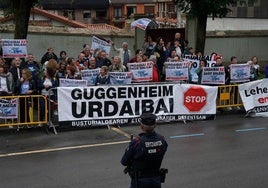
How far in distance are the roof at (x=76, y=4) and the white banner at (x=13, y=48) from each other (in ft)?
235

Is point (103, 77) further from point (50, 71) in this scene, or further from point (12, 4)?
point (12, 4)

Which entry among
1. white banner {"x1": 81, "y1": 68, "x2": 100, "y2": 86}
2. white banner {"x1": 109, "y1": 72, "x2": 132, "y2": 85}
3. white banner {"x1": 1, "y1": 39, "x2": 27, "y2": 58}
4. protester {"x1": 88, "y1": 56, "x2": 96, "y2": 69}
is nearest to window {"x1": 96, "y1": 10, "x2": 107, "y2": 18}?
white banner {"x1": 1, "y1": 39, "x2": 27, "y2": 58}

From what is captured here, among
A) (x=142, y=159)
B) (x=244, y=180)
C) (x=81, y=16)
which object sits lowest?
(x=244, y=180)

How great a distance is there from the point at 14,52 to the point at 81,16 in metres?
78.9

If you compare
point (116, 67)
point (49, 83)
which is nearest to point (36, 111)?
point (49, 83)

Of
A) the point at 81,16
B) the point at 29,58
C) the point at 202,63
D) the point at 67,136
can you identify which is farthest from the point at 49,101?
the point at 81,16

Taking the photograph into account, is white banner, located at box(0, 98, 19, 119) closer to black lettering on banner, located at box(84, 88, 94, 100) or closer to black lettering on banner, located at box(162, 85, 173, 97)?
black lettering on banner, located at box(84, 88, 94, 100)

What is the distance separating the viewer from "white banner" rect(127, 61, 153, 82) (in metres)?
15.1

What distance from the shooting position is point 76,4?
91.2 m

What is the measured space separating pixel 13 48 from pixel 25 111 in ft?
9.91

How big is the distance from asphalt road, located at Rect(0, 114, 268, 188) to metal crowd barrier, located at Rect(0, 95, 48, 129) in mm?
233

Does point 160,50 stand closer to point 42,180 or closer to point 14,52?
point 14,52

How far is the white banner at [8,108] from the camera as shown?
497 inches

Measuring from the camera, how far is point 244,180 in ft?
29.6
